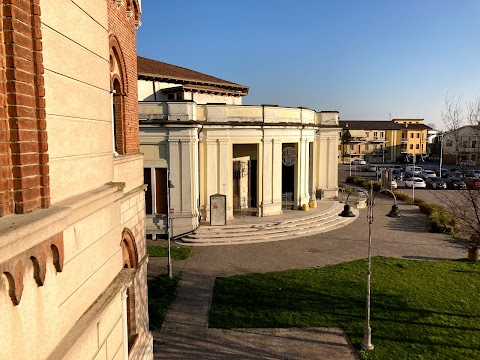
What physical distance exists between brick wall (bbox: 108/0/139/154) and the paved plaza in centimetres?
595

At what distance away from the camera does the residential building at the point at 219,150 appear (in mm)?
20625

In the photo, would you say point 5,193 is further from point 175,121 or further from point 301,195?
point 301,195

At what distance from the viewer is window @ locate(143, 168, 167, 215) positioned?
67.3 ft

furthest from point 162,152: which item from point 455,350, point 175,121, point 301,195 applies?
point 455,350

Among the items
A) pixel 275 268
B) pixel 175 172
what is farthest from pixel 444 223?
pixel 175 172

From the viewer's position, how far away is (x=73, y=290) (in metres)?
3.78

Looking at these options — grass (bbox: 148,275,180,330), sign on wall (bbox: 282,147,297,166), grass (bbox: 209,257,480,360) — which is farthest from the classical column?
grass (bbox: 209,257,480,360)

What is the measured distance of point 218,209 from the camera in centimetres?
2136

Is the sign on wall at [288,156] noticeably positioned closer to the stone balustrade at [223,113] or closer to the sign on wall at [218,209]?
the stone balustrade at [223,113]

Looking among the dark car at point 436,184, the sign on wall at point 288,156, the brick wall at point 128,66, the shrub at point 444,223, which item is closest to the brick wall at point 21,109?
the brick wall at point 128,66

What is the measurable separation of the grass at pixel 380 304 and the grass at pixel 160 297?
5.34ft

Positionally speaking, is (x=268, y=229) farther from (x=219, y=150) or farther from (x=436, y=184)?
(x=436, y=184)

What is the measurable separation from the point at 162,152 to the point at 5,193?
1826 cm

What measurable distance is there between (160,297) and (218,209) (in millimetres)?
8400
